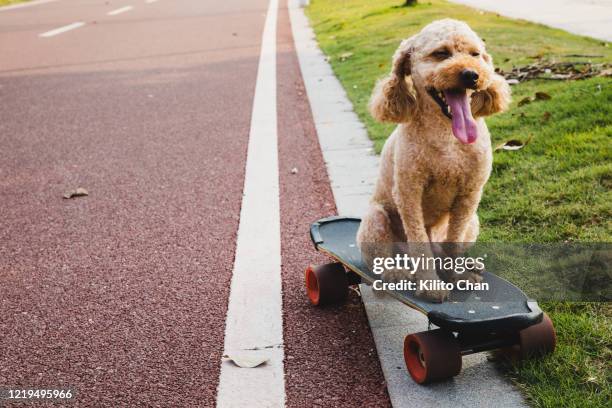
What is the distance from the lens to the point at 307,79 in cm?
948

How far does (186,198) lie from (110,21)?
1465 centimetres

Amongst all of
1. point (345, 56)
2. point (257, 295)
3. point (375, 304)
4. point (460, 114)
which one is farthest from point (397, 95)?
point (345, 56)

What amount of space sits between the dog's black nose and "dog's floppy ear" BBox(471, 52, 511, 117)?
0.26 meters

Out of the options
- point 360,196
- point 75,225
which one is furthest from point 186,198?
point 360,196

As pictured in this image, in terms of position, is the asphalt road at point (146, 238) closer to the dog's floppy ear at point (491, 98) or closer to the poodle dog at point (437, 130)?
the poodle dog at point (437, 130)

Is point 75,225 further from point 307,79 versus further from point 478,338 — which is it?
point 307,79

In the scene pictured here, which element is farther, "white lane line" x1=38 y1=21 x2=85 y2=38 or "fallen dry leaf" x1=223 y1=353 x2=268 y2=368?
"white lane line" x1=38 y1=21 x2=85 y2=38

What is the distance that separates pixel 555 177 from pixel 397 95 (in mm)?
2065

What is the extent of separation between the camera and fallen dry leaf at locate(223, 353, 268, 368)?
2.98m

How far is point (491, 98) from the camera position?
3.07 m

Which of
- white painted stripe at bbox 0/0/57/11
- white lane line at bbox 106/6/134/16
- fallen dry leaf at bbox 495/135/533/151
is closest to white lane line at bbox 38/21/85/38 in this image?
white lane line at bbox 106/6/134/16

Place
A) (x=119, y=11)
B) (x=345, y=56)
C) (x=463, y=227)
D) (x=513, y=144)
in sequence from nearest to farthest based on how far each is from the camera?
(x=463, y=227)
(x=513, y=144)
(x=345, y=56)
(x=119, y=11)

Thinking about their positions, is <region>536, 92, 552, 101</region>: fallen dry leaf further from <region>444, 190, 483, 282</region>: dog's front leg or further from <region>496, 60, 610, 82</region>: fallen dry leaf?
<region>444, 190, 483, 282</region>: dog's front leg

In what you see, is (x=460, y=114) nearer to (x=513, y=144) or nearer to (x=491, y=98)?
(x=491, y=98)
